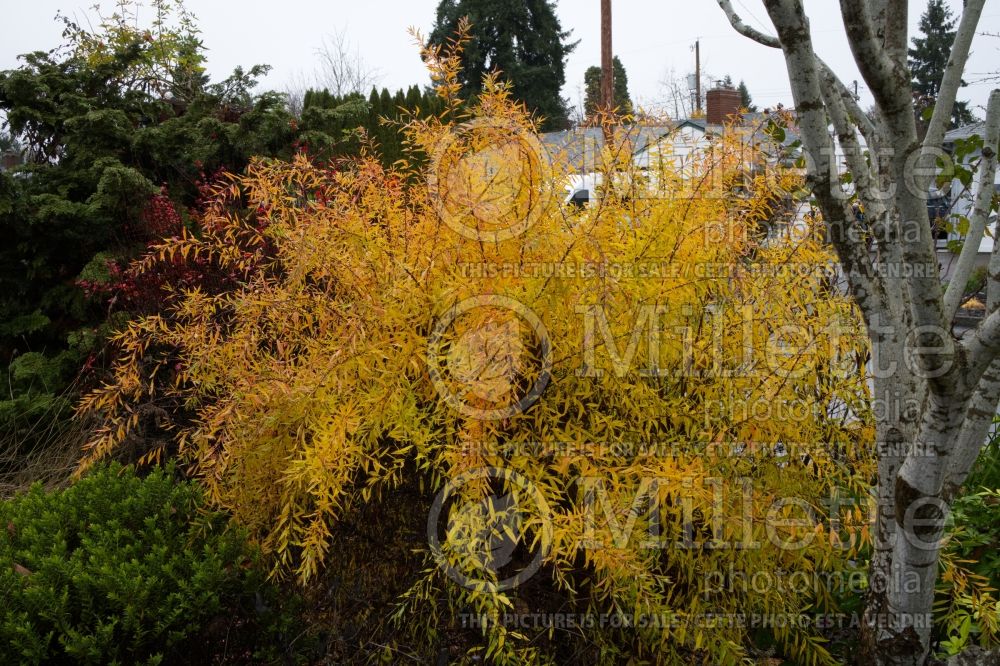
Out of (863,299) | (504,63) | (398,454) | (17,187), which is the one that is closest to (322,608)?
(398,454)

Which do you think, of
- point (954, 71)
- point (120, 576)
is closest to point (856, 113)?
point (954, 71)

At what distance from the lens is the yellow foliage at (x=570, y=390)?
2.01 m

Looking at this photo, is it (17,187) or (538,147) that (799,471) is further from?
(17,187)

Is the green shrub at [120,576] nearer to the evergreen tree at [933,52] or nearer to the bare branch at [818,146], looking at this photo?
the bare branch at [818,146]

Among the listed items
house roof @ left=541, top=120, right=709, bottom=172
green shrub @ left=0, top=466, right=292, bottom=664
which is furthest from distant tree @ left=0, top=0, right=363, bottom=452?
house roof @ left=541, top=120, right=709, bottom=172

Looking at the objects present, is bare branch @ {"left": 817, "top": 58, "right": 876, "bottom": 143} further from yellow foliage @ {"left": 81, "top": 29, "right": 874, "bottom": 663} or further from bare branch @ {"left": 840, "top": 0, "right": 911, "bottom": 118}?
bare branch @ {"left": 840, "top": 0, "right": 911, "bottom": 118}

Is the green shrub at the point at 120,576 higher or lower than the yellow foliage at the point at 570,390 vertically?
lower

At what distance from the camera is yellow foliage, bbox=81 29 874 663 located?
201 cm

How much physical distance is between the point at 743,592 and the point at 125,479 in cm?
211

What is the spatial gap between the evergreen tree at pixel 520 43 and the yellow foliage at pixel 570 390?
75.4 ft

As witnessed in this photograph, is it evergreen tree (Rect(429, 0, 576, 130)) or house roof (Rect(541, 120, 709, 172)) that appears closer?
house roof (Rect(541, 120, 709, 172))

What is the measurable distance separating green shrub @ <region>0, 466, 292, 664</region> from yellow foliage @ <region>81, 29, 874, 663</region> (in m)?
0.16

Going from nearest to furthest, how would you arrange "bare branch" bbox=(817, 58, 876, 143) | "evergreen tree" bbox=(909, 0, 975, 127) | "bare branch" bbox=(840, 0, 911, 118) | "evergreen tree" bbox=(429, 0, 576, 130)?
1. "bare branch" bbox=(840, 0, 911, 118)
2. "bare branch" bbox=(817, 58, 876, 143)
3. "evergreen tree" bbox=(429, 0, 576, 130)
4. "evergreen tree" bbox=(909, 0, 975, 127)

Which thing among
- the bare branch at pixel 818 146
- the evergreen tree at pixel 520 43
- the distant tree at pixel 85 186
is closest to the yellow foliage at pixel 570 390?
the bare branch at pixel 818 146
